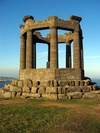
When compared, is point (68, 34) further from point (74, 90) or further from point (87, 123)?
point (87, 123)

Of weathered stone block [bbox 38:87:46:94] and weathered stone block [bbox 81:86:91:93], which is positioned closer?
weathered stone block [bbox 38:87:46:94]

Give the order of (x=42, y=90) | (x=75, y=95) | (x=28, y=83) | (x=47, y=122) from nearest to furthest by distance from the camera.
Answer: (x=47, y=122) → (x=75, y=95) → (x=42, y=90) → (x=28, y=83)

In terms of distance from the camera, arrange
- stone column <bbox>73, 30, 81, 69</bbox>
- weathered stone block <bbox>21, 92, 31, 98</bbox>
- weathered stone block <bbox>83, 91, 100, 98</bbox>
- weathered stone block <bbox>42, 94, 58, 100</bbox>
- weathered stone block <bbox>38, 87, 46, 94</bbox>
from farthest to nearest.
→ stone column <bbox>73, 30, 81, 69</bbox> → weathered stone block <bbox>38, 87, 46, 94</bbox> → weathered stone block <bbox>21, 92, 31, 98</bbox> → weathered stone block <bbox>83, 91, 100, 98</bbox> → weathered stone block <bbox>42, 94, 58, 100</bbox>

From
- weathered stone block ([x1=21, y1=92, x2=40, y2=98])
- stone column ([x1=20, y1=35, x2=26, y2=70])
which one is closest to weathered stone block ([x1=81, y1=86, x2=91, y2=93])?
weathered stone block ([x1=21, y1=92, x2=40, y2=98])

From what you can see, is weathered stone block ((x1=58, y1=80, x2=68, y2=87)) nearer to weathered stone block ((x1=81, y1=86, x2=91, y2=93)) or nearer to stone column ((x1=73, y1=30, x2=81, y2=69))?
weathered stone block ((x1=81, y1=86, x2=91, y2=93))

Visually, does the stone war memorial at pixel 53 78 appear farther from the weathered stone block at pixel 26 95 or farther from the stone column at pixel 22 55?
Answer: the stone column at pixel 22 55

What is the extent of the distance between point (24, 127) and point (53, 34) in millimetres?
20294

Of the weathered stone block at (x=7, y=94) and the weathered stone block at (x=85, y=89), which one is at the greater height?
the weathered stone block at (x=85, y=89)

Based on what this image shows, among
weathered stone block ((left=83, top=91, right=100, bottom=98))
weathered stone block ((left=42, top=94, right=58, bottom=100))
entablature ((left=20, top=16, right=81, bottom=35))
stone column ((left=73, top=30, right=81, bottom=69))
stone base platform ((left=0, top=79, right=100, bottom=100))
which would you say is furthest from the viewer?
stone column ((left=73, top=30, right=81, bottom=69))

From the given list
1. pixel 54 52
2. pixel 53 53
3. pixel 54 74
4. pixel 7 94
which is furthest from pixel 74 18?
pixel 7 94

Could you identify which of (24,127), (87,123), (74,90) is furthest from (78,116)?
(74,90)

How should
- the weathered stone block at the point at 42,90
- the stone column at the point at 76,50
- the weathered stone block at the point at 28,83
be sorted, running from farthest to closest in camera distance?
the stone column at the point at 76,50 < the weathered stone block at the point at 28,83 < the weathered stone block at the point at 42,90

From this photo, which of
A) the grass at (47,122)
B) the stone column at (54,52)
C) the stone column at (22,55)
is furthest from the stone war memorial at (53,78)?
the grass at (47,122)

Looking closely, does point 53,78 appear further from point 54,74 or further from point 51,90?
point 51,90
